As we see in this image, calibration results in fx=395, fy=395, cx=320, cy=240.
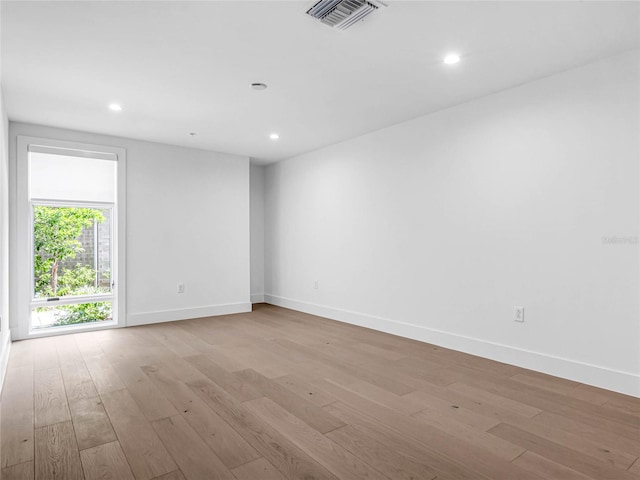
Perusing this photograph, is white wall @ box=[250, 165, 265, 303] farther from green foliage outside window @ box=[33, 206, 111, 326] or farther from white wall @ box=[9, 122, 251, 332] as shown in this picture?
green foliage outside window @ box=[33, 206, 111, 326]

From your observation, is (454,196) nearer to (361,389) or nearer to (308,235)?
(361,389)

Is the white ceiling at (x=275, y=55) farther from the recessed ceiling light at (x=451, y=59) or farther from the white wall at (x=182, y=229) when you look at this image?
the white wall at (x=182, y=229)

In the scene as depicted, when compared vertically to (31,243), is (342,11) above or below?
above

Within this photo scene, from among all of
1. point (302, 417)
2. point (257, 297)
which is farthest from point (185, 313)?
point (302, 417)

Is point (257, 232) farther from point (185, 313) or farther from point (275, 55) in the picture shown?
point (275, 55)

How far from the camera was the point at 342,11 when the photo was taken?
2.30 meters

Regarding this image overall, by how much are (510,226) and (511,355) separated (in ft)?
3.71

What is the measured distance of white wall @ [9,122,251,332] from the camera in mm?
5125

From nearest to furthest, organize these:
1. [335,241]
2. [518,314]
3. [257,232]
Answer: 1. [518,314]
2. [335,241]
3. [257,232]

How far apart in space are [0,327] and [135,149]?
2672mm

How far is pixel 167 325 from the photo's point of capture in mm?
5117

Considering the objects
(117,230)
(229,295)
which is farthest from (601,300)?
(117,230)

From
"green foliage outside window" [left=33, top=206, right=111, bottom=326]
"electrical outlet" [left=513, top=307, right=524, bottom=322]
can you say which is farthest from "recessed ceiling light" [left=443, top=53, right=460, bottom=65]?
"green foliage outside window" [left=33, top=206, right=111, bottom=326]

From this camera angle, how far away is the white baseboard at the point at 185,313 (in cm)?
512
